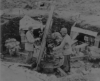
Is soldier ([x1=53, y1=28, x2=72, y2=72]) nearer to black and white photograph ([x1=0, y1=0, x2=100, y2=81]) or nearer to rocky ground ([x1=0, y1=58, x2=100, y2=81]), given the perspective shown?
black and white photograph ([x1=0, y1=0, x2=100, y2=81])

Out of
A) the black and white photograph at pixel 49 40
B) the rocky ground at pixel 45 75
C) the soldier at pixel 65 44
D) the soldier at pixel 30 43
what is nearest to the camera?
the rocky ground at pixel 45 75

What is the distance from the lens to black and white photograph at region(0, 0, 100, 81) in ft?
17.8

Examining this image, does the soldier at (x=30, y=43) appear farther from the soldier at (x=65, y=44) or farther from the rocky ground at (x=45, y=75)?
the soldier at (x=65, y=44)

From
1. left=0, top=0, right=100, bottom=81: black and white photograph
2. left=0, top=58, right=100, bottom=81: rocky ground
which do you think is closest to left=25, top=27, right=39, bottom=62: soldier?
left=0, top=0, right=100, bottom=81: black and white photograph

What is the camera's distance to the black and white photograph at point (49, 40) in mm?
5438

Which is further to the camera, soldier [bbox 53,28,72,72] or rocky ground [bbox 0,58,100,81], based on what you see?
soldier [bbox 53,28,72,72]

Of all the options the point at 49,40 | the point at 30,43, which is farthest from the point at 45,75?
the point at 30,43

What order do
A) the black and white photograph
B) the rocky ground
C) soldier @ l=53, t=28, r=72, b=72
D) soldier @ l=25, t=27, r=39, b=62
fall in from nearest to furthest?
the rocky ground
soldier @ l=53, t=28, r=72, b=72
the black and white photograph
soldier @ l=25, t=27, r=39, b=62

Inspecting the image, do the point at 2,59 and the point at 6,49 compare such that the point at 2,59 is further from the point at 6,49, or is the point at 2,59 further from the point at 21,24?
the point at 21,24

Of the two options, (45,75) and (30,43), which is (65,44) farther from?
(30,43)

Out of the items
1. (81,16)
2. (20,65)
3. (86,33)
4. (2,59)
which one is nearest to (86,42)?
(86,33)

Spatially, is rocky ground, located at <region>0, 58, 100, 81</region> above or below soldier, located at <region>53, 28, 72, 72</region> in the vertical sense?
below

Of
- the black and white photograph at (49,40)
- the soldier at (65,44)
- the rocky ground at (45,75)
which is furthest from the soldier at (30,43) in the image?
the soldier at (65,44)

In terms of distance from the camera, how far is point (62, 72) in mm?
5629
